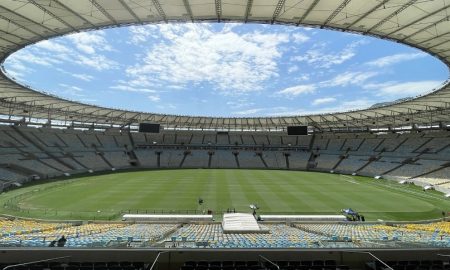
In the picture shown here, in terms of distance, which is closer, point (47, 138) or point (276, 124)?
point (47, 138)

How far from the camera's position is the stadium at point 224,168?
11.0 m

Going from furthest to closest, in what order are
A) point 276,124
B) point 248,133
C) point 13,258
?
point 248,133 → point 276,124 → point 13,258

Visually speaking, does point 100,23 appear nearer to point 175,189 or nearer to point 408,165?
point 175,189

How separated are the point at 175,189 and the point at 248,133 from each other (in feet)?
145

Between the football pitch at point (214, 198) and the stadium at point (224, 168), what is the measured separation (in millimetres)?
263

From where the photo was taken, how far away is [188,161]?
7519cm

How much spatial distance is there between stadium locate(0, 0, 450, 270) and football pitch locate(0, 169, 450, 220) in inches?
10.4

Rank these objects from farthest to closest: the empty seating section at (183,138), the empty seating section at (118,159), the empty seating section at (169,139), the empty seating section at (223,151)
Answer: the empty seating section at (183,138) < the empty seating section at (169,139) < the empty seating section at (118,159) < the empty seating section at (223,151)

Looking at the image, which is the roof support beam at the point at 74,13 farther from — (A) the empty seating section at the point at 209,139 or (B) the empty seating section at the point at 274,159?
(A) the empty seating section at the point at 209,139

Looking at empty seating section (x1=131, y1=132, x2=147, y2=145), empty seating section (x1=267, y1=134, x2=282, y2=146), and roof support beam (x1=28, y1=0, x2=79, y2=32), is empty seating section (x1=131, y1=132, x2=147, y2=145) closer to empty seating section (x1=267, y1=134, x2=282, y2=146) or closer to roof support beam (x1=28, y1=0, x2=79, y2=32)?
empty seating section (x1=267, y1=134, x2=282, y2=146)

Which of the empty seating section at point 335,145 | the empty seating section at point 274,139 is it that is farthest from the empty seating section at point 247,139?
the empty seating section at point 335,145

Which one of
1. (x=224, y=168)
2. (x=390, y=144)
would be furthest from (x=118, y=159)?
(x=390, y=144)

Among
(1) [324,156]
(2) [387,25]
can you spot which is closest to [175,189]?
(2) [387,25]

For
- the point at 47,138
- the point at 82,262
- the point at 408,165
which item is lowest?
the point at 82,262
